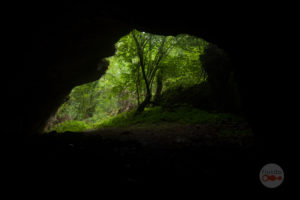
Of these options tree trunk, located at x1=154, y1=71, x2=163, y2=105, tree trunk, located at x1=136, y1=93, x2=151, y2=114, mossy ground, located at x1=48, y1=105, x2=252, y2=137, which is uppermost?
tree trunk, located at x1=154, y1=71, x2=163, y2=105

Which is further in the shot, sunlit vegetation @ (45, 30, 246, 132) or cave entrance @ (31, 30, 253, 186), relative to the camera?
sunlit vegetation @ (45, 30, 246, 132)

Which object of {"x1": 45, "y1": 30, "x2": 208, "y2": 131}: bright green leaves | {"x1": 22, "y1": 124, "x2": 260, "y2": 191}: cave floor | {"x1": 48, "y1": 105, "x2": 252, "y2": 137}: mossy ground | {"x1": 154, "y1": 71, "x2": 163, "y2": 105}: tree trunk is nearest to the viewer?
{"x1": 22, "y1": 124, "x2": 260, "y2": 191}: cave floor

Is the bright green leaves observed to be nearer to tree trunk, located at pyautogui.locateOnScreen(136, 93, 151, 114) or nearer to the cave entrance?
the cave entrance

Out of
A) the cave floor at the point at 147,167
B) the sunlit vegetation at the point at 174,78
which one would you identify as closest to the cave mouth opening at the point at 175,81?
the sunlit vegetation at the point at 174,78

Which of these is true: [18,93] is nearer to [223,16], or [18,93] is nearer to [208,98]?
[223,16]

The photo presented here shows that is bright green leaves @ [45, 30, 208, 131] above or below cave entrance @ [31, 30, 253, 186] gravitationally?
above

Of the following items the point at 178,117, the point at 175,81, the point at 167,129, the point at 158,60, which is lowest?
the point at 167,129

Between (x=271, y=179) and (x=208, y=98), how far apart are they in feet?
24.3

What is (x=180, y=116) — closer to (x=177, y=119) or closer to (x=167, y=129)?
(x=177, y=119)

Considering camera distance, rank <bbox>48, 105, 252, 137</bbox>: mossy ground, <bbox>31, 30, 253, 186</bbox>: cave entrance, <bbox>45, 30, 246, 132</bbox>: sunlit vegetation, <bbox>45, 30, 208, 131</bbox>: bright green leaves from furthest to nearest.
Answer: <bbox>45, 30, 208, 131</bbox>: bright green leaves → <bbox>45, 30, 246, 132</bbox>: sunlit vegetation → <bbox>48, 105, 252, 137</bbox>: mossy ground → <bbox>31, 30, 253, 186</bbox>: cave entrance

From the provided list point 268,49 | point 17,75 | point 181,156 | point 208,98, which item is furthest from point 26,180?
point 208,98

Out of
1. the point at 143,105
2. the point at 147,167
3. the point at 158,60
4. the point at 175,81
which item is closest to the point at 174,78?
the point at 175,81

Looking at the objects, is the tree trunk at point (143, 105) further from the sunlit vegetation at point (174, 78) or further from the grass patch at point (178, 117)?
the grass patch at point (178, 117)

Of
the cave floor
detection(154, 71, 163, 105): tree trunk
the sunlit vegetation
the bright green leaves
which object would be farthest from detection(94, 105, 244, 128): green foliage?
the cave floor
